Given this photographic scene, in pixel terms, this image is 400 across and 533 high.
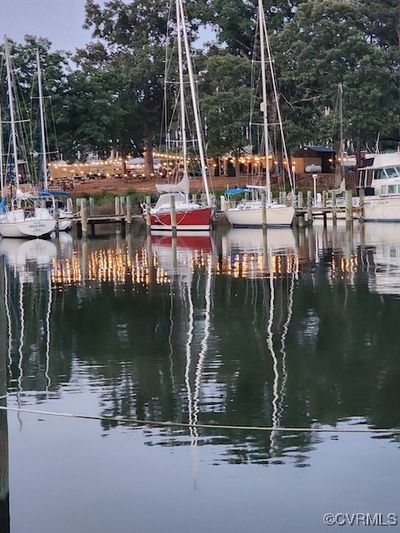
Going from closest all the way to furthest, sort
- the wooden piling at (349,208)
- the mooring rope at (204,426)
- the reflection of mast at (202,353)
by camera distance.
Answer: the mooring rope at (204,426), the reflection of mast at (202,353), the wooden piling at (349,208)

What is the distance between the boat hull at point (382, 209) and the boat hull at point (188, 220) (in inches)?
417

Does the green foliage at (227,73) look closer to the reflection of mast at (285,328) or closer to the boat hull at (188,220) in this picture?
the boat hull at (188,220)

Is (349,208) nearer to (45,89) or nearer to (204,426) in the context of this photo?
(45,89)

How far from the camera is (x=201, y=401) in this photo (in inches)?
591

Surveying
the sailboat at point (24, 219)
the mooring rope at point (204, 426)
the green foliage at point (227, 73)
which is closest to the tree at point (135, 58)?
the green foliage at point (227, 73)

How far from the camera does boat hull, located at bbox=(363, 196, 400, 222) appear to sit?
2351 inches

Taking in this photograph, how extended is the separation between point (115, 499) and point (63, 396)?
15.8 ft

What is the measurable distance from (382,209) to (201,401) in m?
46.9

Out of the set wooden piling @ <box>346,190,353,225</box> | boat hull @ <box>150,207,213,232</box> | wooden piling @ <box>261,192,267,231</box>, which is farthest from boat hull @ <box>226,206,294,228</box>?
wooden piling @ <box>346,190,353,225</box>

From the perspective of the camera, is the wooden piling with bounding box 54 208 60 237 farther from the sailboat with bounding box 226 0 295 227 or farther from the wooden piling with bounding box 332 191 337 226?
the wooden piling with bounding box 332 191 337 226

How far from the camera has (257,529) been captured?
1020 cm

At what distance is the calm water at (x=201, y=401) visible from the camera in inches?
429

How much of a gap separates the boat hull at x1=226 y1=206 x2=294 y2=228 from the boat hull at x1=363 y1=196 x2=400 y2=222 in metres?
5.53

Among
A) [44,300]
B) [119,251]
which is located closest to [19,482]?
[44,300]
